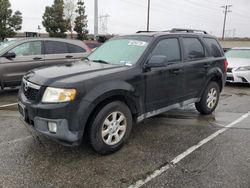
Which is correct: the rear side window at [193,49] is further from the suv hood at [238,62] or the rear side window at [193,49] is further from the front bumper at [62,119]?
the suv hood at [238,62]

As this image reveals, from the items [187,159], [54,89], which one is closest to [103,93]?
[54,89]

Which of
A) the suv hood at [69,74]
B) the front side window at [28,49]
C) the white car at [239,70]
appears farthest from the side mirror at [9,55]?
the white car at [239,70]

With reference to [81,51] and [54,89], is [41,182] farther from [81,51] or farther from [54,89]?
[81,51]

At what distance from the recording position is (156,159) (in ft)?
11.9

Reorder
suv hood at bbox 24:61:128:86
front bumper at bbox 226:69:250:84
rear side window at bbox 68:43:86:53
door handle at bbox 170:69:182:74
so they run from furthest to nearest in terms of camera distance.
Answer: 1. front bumper at bbox 226:69:250:84
2. rear side window at bbox 68:43:86:53
3. door handle at bbox 170:69:182:74
4. suv hood at bbox 24:61:128:86

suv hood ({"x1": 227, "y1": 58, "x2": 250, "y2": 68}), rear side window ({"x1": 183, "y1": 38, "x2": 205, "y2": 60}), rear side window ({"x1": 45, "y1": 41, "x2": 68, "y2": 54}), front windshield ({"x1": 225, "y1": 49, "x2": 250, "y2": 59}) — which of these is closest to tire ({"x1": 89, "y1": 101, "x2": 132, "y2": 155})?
rear side window ({"x1": 183, "y1": 38, "x2": 205, "y2": 60})

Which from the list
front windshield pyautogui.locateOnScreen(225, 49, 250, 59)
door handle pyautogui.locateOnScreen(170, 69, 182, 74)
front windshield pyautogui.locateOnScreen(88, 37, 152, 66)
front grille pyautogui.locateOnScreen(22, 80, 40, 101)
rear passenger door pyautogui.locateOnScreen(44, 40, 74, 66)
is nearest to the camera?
front grille pyautogui.locateOnScreen(22, 80, 40, 101)

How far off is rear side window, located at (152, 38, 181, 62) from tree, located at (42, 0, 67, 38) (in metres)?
34.3

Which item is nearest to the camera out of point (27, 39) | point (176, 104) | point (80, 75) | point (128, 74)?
point (80, 75)

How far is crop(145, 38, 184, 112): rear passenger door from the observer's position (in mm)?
4207

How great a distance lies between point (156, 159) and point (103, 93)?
46.3 inches

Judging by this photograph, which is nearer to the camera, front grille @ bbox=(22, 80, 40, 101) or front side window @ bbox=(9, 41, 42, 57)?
front grille @ bbox=(22, 80, 40, 101)

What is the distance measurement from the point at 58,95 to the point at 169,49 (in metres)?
2.25

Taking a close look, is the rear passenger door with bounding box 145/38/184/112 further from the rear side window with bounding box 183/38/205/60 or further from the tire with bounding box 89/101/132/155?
the tire with bounding box 89/101/132/155
